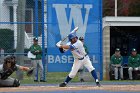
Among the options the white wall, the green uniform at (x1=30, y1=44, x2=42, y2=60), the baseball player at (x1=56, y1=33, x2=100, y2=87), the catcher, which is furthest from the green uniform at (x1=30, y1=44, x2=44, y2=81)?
the catcher

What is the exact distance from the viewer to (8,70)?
1520cm

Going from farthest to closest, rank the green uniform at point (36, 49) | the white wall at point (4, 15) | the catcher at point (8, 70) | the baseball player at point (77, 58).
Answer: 1. the white wall at point (4, 15)
2. the green uniform at point (36, 49)
3. the baseball player at point (77, 58)
4. the catcher at point (8, 70)

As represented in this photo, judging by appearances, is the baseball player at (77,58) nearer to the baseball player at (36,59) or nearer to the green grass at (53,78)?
the baseball player at (36,59)

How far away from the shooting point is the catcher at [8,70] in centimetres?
1502

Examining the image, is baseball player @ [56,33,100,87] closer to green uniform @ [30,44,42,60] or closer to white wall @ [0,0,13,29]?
green uniform @ [30,44,42,60]

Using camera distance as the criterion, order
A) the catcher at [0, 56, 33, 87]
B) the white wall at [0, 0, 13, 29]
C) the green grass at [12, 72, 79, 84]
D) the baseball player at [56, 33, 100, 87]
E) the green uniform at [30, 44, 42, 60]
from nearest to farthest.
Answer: the catcher at [0, 56, 33, 87] < the baseball player at [56, 33, 100, 87] < the green uniform at [30, 44, 42, 60] < the green grass at [12, 72, 79, 84] < the white wall at [0, 0, 13, 29]

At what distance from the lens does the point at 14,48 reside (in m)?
20.4

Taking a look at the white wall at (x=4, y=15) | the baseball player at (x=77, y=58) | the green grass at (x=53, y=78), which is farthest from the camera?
the white wall at (x=4, y=15)

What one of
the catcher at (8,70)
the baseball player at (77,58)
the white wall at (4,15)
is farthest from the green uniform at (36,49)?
the catcher at (8,70)

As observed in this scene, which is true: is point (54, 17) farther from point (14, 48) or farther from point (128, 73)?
point (128, 73)

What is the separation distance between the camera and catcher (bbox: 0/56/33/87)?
49.3ft

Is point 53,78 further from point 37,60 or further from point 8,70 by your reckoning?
A: point 8,70

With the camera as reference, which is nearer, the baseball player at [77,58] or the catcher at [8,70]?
the catcher at [8,70]

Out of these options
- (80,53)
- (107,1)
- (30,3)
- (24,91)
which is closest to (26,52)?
(30,3)
